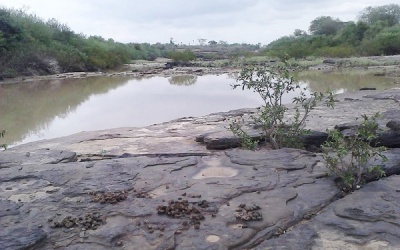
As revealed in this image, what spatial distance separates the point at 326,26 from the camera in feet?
211

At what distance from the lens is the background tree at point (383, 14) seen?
57062 mm

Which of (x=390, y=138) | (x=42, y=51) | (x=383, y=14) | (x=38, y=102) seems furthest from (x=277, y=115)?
(x=383, y=14)

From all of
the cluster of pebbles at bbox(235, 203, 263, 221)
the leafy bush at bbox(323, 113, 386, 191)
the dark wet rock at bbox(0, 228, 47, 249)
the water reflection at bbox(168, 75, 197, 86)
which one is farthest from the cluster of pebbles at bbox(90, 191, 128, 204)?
the water reflection at bbox(168, 75, 197, 86)

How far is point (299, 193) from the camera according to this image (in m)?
3.87

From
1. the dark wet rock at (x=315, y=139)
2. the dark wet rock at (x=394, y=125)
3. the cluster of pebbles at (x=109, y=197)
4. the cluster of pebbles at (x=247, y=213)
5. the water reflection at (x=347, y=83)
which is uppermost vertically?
the dark wet rock at (x=394, y=125)

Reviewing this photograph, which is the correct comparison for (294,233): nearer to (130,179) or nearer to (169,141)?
(130,179)

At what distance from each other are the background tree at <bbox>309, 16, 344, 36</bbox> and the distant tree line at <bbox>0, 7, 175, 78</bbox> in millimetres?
35507

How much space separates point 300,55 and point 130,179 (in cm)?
3360

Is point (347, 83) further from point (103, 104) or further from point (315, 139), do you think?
point (315, 139)

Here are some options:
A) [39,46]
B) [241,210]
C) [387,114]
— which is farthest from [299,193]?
[39,46]

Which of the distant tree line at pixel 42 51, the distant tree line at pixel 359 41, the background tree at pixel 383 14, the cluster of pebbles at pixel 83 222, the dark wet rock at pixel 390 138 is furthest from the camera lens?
the background tree at pixel 383 14

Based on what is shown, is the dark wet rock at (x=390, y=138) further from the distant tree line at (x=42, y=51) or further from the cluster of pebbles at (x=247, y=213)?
the distant tree line at (x=42, y=51)

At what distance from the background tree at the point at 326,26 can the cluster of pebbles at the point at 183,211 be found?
205ft

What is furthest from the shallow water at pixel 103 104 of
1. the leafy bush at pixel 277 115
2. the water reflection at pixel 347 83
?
the leafy bush at pixel 277 115
